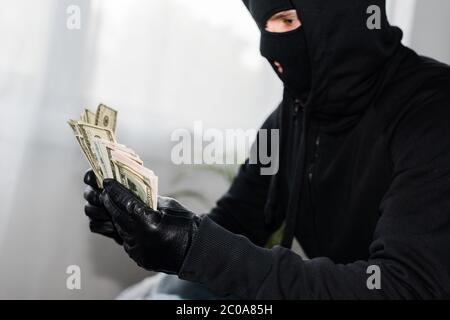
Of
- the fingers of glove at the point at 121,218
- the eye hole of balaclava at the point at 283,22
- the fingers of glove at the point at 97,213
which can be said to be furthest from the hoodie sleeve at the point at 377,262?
the eye hole of balaclava at the point at 283,22

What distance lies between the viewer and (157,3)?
2586 mm

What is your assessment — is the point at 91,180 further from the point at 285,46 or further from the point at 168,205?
the point at 285,46

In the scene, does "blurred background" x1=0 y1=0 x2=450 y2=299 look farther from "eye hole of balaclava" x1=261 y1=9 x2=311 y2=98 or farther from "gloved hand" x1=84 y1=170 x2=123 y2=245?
"eye hole of balaclava" x1=261 y1=9 x2=311 y2=98

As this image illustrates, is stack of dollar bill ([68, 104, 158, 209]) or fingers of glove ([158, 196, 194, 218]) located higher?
stack of dollar bill ([68, 104, 158, 209])

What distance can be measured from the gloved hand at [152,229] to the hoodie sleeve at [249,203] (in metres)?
0.77

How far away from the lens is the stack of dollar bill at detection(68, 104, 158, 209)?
104 cm

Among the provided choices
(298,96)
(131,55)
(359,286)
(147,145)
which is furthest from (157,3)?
(359,286)

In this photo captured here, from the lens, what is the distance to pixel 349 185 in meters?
1.52

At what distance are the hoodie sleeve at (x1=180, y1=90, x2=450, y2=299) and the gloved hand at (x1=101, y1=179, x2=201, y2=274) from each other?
0.03 m

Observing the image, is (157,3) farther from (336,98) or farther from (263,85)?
(336,98)

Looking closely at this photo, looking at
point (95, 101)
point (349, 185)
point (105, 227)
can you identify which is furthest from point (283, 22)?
point (95, 101)

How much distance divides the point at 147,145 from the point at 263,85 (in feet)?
2.75

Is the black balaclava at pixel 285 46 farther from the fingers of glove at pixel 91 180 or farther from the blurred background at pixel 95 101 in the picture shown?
the blurred background at pixel 95 101

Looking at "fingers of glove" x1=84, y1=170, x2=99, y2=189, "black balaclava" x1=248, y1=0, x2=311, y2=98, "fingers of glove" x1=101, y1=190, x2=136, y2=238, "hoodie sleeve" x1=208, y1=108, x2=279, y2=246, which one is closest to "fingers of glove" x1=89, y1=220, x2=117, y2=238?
"fingers of glove" x1=84, y1=170, x2=99, y2=189
